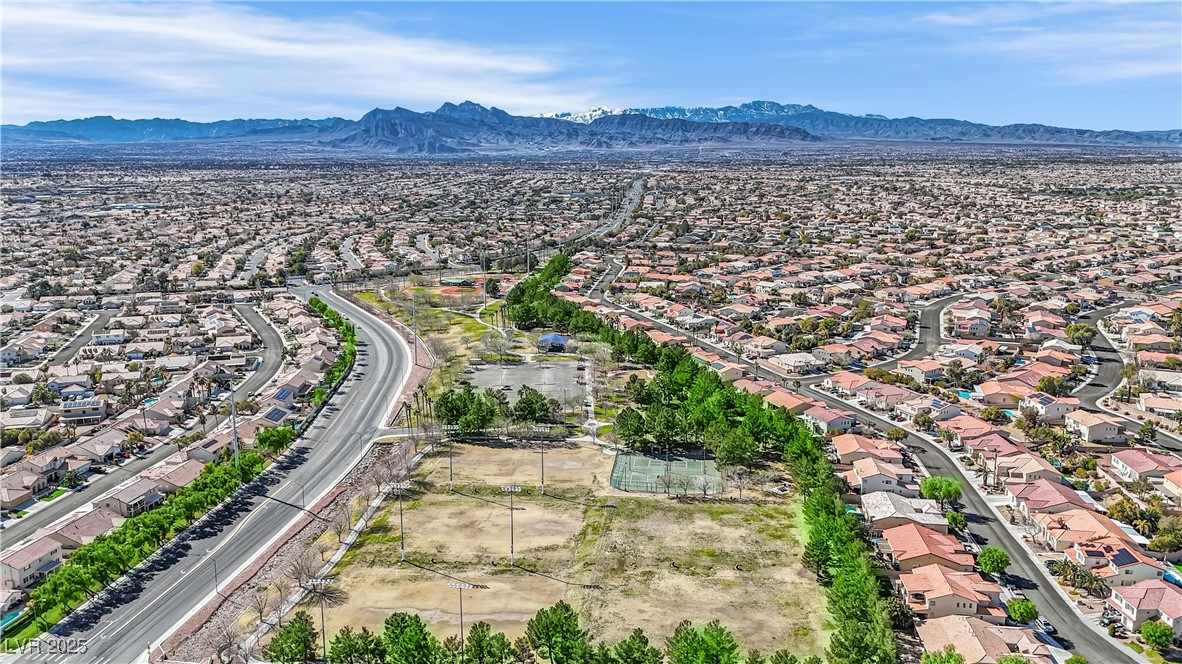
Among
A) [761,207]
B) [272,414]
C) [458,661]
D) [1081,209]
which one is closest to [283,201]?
[761,207]

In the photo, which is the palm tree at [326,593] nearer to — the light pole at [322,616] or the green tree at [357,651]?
the light pole at [322,616]

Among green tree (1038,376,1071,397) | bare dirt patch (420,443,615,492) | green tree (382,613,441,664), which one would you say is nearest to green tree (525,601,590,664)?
green tree (382,613,441,664)

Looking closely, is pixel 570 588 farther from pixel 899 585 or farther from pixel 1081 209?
pixel 1081 209

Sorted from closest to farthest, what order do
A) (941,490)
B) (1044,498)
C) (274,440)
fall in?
1. (1044,498)
2. (941,490)
3. (274,440)

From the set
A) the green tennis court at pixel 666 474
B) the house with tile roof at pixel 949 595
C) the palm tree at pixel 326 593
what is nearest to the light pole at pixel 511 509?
the green tennis court at pixel 666 474

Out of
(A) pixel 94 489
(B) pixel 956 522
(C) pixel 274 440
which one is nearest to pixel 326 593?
(C) pixel 274 440

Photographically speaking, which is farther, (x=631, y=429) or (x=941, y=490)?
(x=631, y=429)

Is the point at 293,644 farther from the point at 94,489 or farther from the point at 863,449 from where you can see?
the point at 863,449
